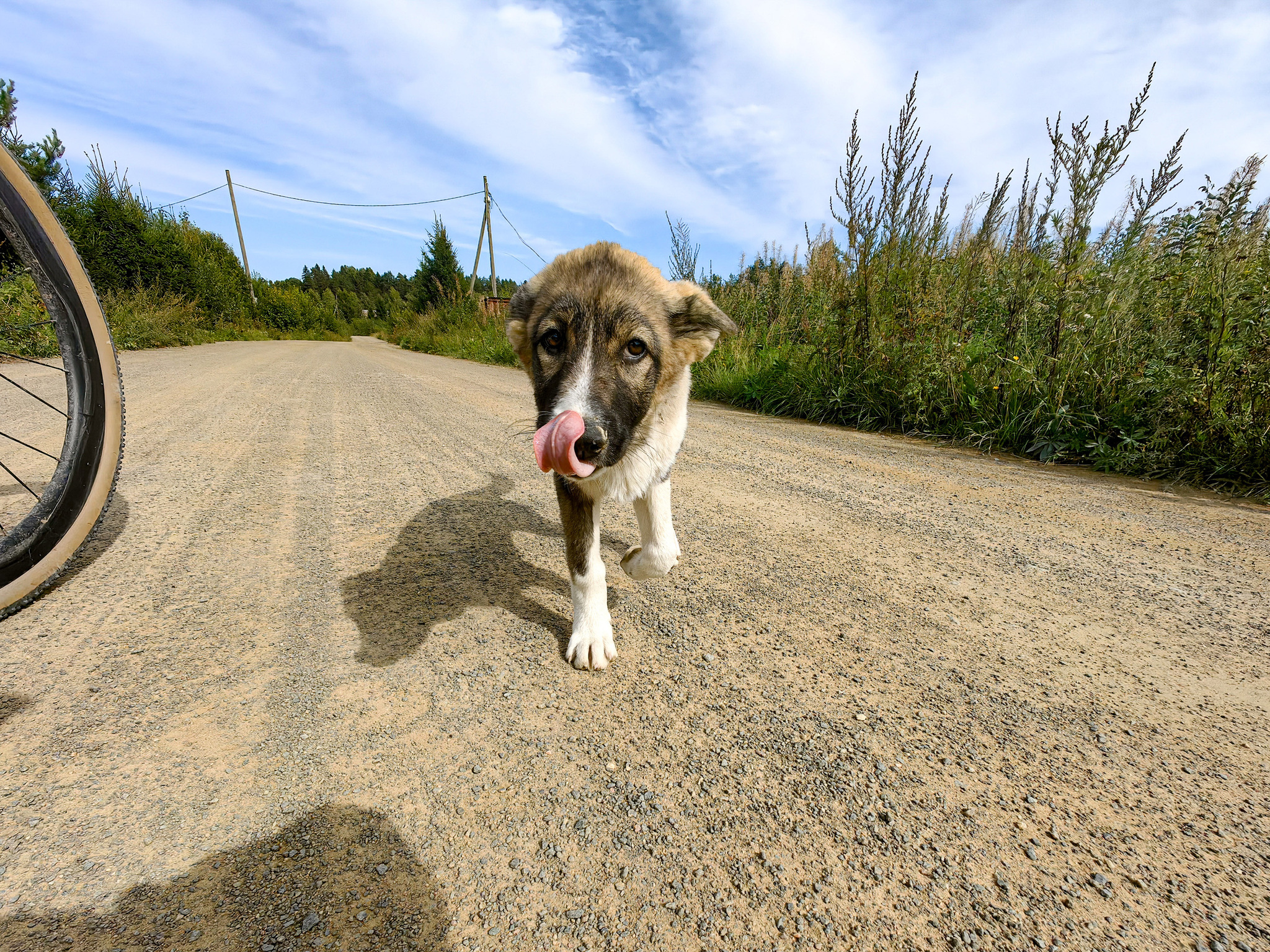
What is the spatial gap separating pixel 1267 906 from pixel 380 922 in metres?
1.94

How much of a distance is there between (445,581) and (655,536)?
1068 mm

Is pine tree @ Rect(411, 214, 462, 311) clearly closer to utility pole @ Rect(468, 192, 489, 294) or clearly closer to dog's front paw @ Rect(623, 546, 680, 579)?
utility pole @ Rect(468, 192, 489, 294)

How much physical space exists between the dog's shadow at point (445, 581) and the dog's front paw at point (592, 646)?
0.11 meters

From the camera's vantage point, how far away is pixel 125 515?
3.12m

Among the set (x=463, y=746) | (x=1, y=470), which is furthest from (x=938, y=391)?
(x=1, y=470)

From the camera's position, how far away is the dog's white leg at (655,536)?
2541mm

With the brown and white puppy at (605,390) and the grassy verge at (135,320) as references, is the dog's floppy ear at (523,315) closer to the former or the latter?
the brown and white puppy at (605,390)

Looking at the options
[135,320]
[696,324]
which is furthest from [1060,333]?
[135,320]

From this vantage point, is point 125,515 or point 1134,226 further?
point 1134,226

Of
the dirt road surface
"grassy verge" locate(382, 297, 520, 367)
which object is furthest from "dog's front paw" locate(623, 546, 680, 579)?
"grassy verge" locate(382, 297, 520, 367)

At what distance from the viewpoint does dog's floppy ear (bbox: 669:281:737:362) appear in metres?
2.60

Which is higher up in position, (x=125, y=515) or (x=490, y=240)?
(x=490, y=240)

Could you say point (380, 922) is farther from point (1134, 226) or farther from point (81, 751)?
point (1134, 226)

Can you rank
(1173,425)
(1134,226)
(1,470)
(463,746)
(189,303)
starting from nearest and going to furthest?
(463,746) → (1,470) → (1173,425) → (1134,226) → (189,303)
